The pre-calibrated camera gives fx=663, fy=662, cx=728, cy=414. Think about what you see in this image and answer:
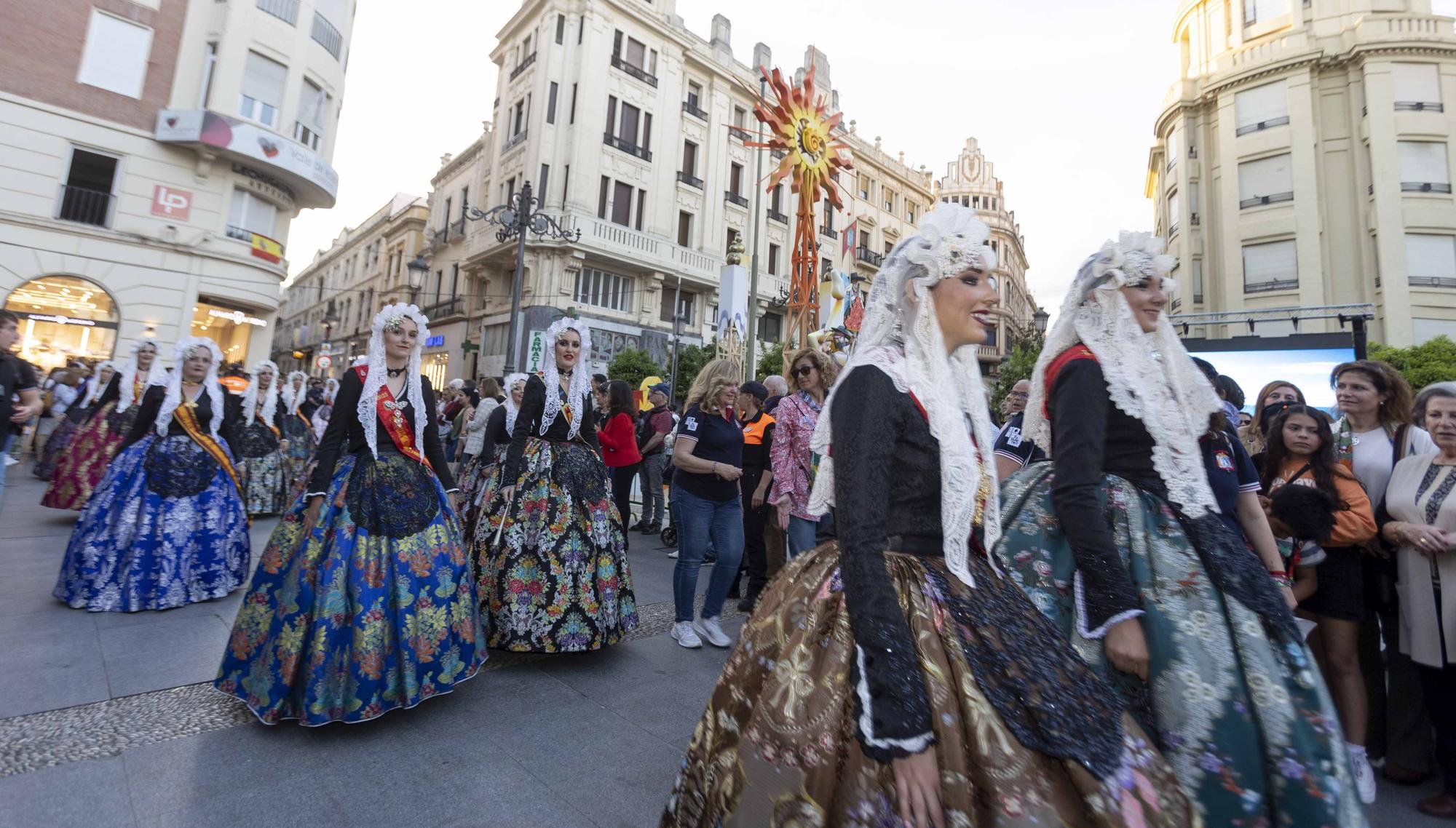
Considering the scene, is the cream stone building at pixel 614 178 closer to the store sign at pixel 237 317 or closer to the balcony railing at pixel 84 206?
the store sign at pixel 237 317

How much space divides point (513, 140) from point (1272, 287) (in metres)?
30.1

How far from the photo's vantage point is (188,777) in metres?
2.70

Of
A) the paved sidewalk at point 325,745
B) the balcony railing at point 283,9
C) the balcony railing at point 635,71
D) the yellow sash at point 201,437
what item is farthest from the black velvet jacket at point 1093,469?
the balcony railing at point 635,71

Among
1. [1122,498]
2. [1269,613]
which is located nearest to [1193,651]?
[1269,613]

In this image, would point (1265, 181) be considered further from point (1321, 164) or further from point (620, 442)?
point (620, 442)

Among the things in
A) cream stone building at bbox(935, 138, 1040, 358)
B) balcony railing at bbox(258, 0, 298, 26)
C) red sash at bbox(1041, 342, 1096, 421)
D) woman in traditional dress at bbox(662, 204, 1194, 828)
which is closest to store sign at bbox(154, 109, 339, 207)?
balcony railing at bbox(258, 0, 298, 26)

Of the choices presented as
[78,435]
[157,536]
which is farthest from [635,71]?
[157,536]

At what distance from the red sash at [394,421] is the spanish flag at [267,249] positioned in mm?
20670

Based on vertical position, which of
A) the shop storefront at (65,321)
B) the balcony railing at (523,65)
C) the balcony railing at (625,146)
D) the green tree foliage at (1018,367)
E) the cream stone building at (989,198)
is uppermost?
the cream stone building at (989,198)

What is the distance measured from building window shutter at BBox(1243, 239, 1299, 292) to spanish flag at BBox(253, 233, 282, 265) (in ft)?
111

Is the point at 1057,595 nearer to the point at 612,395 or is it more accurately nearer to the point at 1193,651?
the point at 1193,651

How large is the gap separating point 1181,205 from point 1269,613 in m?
32.0

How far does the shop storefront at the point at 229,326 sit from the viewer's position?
65.8 ft

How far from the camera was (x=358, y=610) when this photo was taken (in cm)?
322
